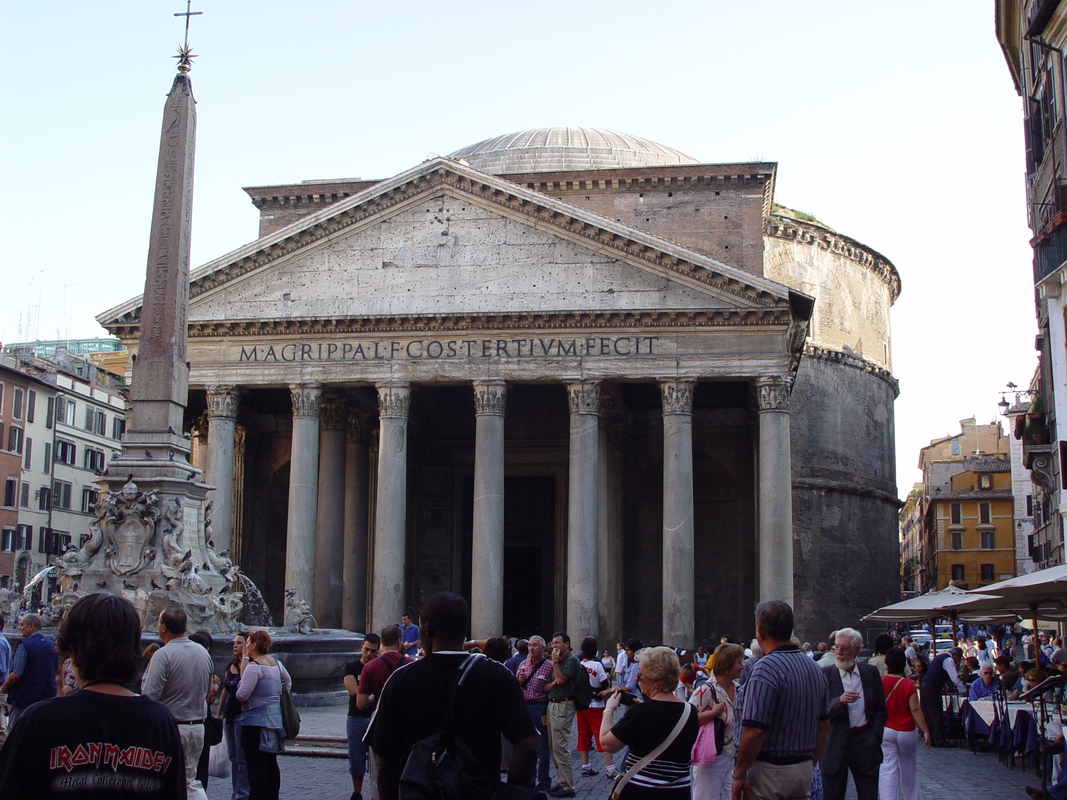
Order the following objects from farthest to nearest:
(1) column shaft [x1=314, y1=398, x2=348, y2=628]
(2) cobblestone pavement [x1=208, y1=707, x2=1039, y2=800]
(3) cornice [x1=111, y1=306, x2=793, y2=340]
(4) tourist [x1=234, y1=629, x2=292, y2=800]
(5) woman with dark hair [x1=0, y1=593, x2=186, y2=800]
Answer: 1. (1) column shaft [x1=314, y1=398, x2=348, y2=628]
2. (3) cornice [x1=111, y1=306, x2=793, y2=340]
3. (2) cobblestone pavement [x1=208, y1=707, x2=1039, y2=800]
4. (4) tourist [x1=234, y1=629, x2=292, y2=800]
5. (5) woman with dark hair [x1=0, y1=593, x2=186, y2=800]

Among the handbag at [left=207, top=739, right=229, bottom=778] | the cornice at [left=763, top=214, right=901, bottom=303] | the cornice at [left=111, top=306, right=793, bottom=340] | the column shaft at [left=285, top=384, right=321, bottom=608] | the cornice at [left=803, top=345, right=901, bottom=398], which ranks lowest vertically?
the handbag at [left=207, top=739, right=229, bottom=778]

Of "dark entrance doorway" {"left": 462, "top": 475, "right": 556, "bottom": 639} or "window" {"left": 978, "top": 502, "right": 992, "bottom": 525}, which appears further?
"window" {"left": 978, "top": 502, "right": 992, "bottom": 525}

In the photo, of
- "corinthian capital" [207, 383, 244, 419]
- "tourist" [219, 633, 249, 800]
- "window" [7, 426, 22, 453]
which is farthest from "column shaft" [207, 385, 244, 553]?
"tourist" [219, 633, 249, 800]

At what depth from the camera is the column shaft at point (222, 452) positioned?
967 inches

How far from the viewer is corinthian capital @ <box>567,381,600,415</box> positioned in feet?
78.3

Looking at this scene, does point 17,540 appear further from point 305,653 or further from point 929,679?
point 929,679

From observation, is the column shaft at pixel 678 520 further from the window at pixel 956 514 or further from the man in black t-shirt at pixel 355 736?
the window at pixel 956 514

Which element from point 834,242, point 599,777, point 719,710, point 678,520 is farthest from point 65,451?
point 719,710

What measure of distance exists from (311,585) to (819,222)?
20.9 metres

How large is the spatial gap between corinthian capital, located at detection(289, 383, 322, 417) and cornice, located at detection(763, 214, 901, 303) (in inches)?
635

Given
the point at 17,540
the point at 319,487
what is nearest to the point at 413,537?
the point at 319,487

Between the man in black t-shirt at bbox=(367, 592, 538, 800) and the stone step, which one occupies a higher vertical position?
the man in black t-shirt at bbox=(367, 592, 538, 800)

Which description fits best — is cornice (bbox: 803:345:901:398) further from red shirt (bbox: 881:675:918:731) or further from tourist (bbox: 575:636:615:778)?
red shirt (bbox: 881:675:918:731)

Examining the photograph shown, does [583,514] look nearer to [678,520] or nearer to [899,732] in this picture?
[678,520]
